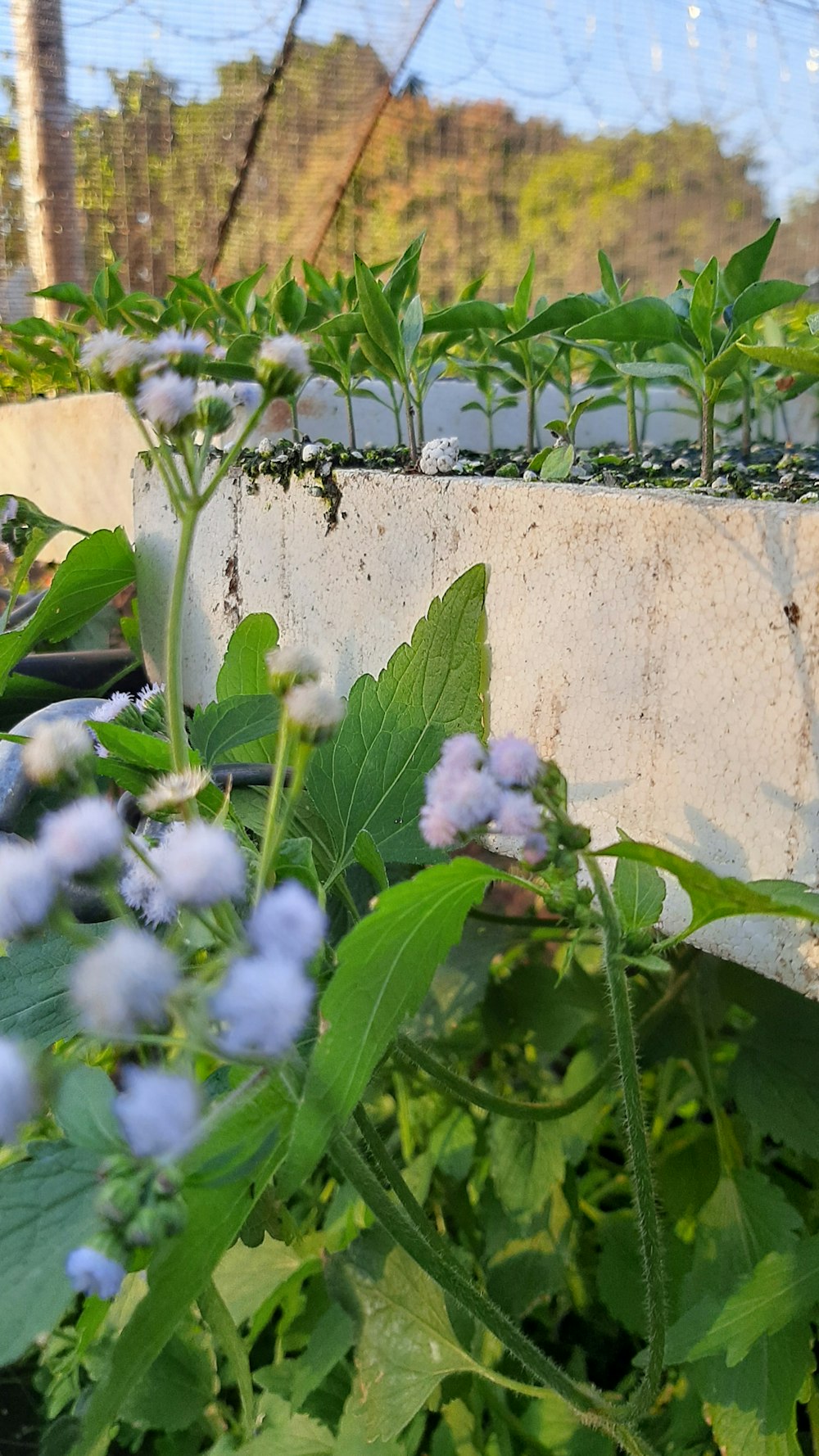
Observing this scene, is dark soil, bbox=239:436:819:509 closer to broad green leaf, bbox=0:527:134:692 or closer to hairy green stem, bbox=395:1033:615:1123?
broad green leaf, bbox=0:527:134:692

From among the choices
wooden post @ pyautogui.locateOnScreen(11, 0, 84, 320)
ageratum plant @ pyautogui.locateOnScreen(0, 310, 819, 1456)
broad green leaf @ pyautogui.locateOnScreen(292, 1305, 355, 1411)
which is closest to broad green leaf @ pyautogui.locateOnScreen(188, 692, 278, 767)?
ageratum plant @ pyautogui.locateOnScreen(0, 310, 819, 1456)

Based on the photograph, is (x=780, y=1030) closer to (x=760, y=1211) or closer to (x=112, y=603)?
(x=760, y=1211)

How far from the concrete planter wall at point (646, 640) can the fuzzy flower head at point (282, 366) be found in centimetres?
15

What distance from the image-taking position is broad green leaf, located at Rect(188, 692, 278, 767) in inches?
17.2

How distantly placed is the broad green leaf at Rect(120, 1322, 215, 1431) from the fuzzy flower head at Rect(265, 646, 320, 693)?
48 centimetres

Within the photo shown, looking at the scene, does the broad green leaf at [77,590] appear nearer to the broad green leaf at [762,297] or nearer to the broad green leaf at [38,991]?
the broad green leaf at [38,991]

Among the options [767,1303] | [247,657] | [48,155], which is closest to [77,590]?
[247,657]

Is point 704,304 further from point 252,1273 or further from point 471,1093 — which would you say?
point 252,1273

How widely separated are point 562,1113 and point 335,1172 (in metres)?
0.23

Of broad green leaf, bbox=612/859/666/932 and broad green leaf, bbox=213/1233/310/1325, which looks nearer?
broad green leaf, bbox=612/859/666/932

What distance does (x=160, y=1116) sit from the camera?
0.23 m

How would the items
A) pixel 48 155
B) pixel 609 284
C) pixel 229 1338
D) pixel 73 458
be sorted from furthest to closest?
pixel 48 155, pixel 73 458, pixel 609 284, pixel 229 1338

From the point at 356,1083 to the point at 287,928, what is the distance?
0.23 feet

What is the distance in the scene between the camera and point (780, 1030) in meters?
0.67
